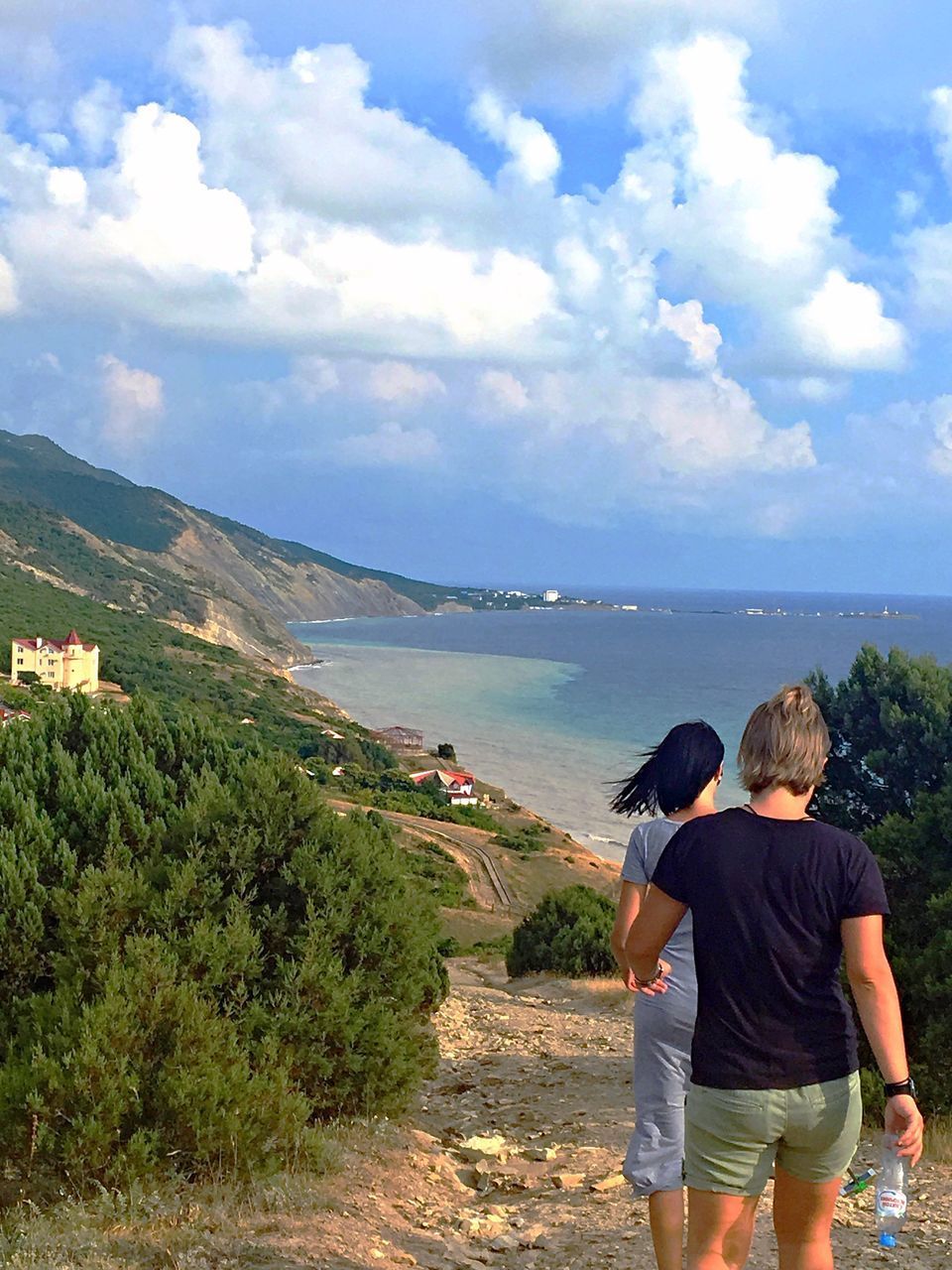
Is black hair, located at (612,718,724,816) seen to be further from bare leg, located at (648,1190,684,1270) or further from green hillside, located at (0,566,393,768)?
green hillside, located at (0,566,393,768)

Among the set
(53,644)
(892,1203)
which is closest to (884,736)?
(892,1203)

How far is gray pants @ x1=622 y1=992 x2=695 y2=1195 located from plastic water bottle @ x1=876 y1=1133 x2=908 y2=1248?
2.71 ft

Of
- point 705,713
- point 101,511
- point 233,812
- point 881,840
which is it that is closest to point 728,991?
point 233,812

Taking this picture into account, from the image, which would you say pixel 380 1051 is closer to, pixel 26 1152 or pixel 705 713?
pixel 26 1152

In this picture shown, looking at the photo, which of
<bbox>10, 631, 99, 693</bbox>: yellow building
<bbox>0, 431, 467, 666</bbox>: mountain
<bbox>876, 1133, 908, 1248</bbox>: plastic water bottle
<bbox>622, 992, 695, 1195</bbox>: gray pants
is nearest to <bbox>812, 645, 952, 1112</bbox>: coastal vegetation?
<bbox>622, 992, 695, 1195</bbox>: gray pants

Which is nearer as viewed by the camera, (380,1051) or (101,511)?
(380,1051)

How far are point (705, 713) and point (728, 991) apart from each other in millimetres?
83656

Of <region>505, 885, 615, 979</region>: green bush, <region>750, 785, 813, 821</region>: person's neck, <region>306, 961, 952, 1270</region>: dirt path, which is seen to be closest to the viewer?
<region>750, 785, 813, 821</region>: person's neck

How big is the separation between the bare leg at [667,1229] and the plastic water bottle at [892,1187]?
911 mm

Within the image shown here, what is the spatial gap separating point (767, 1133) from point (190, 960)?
364cm

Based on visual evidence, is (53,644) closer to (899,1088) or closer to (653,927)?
(653,927)

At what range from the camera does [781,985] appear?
287cm

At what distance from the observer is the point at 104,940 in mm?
5668

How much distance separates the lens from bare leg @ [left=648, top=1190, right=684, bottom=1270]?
3773mm
